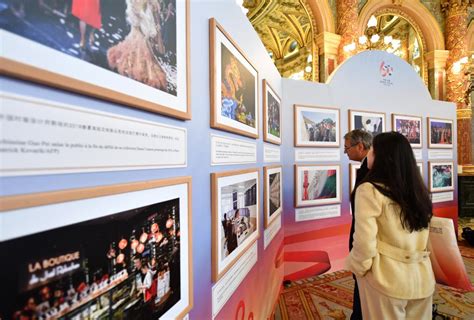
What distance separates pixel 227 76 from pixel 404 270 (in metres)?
1.92

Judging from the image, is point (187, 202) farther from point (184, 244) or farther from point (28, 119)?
point (28, 119)

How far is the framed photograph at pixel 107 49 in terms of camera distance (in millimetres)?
574

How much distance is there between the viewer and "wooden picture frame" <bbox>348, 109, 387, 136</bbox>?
4.70 metres

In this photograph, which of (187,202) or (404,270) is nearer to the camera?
(187,202)

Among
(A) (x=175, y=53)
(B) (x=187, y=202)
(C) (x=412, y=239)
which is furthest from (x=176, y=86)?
(C) (x=412, y=239)

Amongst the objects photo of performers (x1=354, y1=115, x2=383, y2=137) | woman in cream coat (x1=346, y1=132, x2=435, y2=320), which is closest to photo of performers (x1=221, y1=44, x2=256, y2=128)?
woman in cream coat (x1=346, y1=132, x2=435, y2=320)

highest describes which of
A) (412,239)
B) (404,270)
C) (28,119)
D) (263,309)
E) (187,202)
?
(28,119)

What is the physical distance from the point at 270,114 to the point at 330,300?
9.68 ft

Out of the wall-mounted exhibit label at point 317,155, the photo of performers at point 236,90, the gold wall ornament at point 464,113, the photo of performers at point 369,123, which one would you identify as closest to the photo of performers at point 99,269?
the photo of performers at point 236,90

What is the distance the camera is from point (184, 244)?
4.09 feet

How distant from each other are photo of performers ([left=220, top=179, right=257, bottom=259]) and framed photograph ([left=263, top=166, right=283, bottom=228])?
0.44 meters

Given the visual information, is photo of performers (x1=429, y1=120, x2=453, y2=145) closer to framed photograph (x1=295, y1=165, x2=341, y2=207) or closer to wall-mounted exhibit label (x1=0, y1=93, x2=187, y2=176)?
framed photograph (x1=295, y1=165, x2=341, y2=207)

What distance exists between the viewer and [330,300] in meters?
3.85

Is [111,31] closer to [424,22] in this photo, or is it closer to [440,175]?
[440,175]
